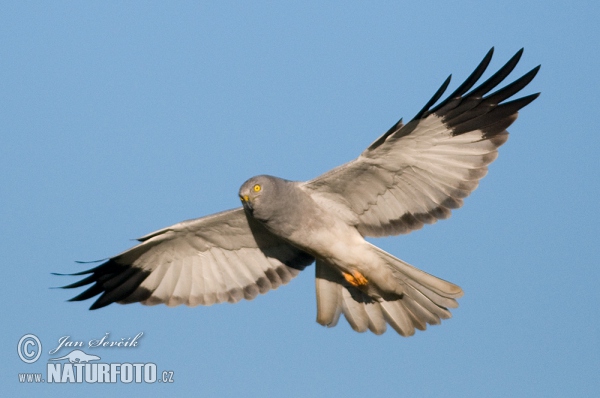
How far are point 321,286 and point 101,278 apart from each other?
2930 millimetres

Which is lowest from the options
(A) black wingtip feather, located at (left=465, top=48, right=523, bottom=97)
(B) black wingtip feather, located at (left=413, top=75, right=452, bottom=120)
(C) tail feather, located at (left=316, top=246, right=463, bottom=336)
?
(C) tail feather, located at (left=316, top=246, right=463, bottom=336)

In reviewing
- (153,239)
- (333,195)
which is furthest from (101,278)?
(333,195)

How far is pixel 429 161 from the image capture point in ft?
33.9

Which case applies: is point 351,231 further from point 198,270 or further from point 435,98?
point 198,270

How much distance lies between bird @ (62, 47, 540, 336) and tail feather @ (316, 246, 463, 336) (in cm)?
1

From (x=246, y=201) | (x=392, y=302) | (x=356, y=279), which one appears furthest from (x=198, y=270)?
(x=392, y=302)

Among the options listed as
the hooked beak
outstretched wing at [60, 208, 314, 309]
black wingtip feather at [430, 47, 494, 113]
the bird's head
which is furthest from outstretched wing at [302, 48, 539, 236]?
outstretched wing at [60, 208, 314, 309]

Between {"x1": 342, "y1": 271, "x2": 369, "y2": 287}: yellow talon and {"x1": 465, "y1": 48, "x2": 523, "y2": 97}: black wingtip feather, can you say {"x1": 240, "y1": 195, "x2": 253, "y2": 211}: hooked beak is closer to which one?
{"x1": 342, "y1": 271, "x2": 369, "y2": 287}: yellow talon

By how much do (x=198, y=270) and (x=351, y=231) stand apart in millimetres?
2364

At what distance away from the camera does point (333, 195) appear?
1071 cm

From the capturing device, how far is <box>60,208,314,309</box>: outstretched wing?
38.5ft

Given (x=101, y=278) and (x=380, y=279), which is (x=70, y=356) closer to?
(x=101, y=278)

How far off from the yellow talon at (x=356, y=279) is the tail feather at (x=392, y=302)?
13.8 inches

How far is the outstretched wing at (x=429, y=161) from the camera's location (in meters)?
9.98
